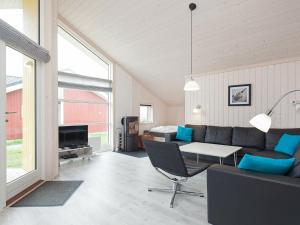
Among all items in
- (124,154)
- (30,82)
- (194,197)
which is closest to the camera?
(194,197)

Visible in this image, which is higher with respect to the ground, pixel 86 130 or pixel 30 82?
pixel 30 82

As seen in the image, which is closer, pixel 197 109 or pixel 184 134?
pixel 184 134

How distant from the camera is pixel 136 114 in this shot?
→ 6.78m

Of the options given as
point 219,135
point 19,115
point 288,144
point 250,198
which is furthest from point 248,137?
point 19,115

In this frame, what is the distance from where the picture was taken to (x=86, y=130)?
4.88 metres

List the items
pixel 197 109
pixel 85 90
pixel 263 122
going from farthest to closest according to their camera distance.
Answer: pixel 197 109 < pixel 85 90 < pixel 263 122

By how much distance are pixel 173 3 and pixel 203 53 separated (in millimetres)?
1565

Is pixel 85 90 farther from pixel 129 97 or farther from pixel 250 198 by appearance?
pixel 250 198

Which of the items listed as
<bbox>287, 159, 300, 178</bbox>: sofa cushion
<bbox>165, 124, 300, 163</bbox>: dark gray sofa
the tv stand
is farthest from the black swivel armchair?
the tv stand

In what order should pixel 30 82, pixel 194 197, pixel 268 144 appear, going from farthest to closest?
pixel 268 144 < pixel 30 82 < pixel 194 197

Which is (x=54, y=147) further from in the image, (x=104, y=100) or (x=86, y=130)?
(x=104, y=100)

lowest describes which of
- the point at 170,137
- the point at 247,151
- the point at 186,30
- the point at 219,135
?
the point at 247,151

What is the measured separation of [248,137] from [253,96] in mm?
1111

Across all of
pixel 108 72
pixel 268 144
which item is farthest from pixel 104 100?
pixel 268 144
